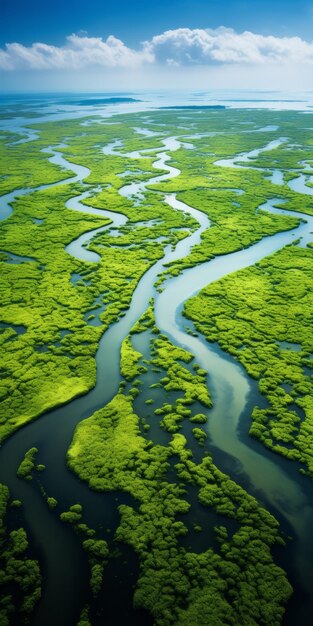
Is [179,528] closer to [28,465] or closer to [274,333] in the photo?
[28,465]

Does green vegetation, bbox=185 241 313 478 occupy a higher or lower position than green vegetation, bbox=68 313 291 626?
higher

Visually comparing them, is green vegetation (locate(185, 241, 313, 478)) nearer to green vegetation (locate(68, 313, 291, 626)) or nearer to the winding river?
the winding river

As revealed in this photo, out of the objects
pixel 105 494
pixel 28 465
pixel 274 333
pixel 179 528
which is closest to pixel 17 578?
pixel 105 494

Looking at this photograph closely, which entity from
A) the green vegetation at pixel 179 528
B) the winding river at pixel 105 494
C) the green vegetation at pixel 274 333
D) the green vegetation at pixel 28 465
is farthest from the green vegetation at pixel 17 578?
the green vegetation at pixel 274 333

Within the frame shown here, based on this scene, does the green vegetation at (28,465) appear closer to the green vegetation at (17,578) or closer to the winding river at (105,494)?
the winding river at (105,494)

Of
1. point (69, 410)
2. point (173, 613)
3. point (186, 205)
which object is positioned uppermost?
point (186, 205)

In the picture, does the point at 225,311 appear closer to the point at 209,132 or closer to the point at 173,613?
the point at 173,613

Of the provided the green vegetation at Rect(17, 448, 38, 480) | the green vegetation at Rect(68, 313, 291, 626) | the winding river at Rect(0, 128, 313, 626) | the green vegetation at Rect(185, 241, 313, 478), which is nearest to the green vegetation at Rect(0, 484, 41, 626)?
the winding river at Rect(0, 128, 313, 626)

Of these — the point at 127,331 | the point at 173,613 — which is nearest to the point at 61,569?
the point at 173,613

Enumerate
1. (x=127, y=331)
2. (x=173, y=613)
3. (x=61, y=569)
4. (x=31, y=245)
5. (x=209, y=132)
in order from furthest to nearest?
(x=209, y=132) → (x=31, y=245) → (x=127, y=331) → (x=61, y=569) → (x=173, y=613)
